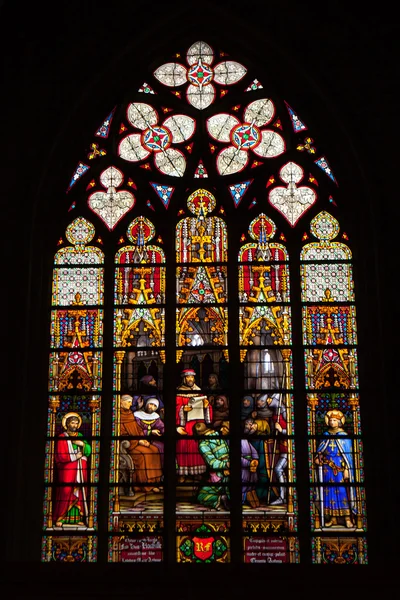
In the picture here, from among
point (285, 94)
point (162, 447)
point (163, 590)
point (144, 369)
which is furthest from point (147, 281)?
point (163, 590)

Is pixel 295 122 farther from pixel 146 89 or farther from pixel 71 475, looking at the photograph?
pixel 71 475

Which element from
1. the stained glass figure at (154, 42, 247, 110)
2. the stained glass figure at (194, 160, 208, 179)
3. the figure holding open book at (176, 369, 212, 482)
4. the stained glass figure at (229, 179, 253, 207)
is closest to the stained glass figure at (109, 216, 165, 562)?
the figure holding open book at (176, 369, 212, 482)

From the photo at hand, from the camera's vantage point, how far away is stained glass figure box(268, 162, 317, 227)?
36.2ft

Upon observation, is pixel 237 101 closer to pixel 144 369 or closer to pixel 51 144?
pixel 51 144

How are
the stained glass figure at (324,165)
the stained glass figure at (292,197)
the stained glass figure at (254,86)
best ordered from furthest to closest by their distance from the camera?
1. the stained glass figure at (254,86)
2. the stained glass figure at (324,165)
3. the stained glass figure at (292,197)

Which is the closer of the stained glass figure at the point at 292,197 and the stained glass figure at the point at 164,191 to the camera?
the stained glass figure at the point at 292,197

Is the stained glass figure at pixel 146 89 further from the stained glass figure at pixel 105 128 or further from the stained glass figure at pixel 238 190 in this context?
the stained glass figure at pixel 238 190

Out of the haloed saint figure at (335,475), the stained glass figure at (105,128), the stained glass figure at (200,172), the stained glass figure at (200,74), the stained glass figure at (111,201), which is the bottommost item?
the haloed saint figure at (335,475)

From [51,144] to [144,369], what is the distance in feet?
7.46

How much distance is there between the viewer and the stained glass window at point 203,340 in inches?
393

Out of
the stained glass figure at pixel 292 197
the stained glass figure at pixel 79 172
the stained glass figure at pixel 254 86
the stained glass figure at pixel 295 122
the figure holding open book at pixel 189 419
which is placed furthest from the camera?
the stained glass figure at pixel 254 86

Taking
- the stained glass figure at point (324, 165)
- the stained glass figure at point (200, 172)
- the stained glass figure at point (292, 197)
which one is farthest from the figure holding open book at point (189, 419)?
the stained glass figure at point (324, 165)

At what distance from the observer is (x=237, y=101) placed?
11.5 m

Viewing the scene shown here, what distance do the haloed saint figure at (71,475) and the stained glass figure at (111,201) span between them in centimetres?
191
